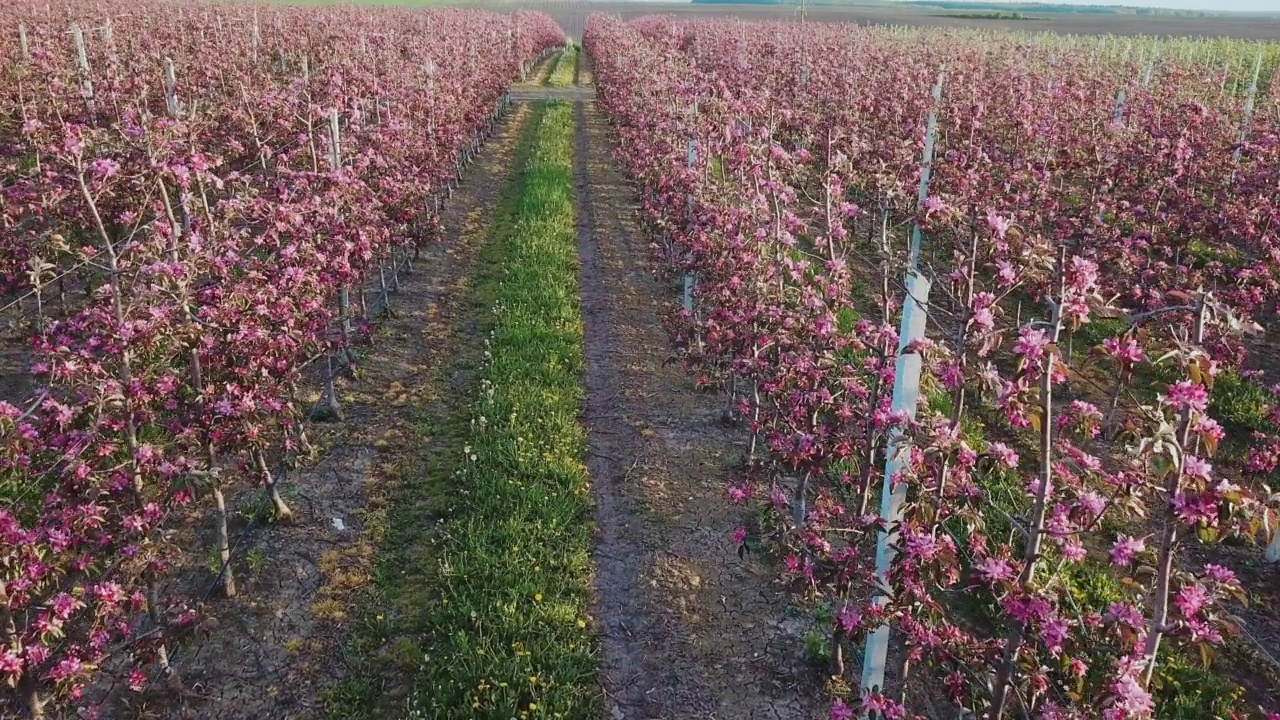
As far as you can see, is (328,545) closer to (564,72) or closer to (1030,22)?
(564,72)

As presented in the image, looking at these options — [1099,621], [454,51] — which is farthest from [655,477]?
[454,51]

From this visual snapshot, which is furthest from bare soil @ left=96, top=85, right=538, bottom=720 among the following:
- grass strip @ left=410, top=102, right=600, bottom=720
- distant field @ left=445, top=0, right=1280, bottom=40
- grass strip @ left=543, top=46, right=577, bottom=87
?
distant field @ left=445, top=0, right=1280, bottom=40

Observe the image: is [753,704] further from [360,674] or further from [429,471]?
[429,471]

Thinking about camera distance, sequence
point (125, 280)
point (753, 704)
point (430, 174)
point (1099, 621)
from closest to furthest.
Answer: point (1099, 621) < point (753, 704) < point (125, 280) < point (430, 174)

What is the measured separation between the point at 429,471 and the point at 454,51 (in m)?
19.1

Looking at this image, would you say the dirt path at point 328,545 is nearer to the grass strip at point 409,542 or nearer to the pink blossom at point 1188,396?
the grass strip at point 409,542

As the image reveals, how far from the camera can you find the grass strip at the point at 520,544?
5.41 metres

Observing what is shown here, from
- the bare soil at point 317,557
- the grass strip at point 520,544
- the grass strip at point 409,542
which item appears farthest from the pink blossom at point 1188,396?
the bare soil at point 317,557

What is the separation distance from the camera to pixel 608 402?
950 centimetres

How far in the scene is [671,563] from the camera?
677cm

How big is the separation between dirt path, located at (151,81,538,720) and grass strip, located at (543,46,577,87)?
30.1 meters

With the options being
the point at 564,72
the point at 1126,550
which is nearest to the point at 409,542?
the point at 1126,550

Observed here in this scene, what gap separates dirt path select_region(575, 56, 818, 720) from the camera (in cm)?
557

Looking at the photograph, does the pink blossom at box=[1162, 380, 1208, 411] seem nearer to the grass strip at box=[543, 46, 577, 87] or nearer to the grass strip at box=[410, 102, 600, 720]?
the grass strip at box=[410, 102, 600, 720]
